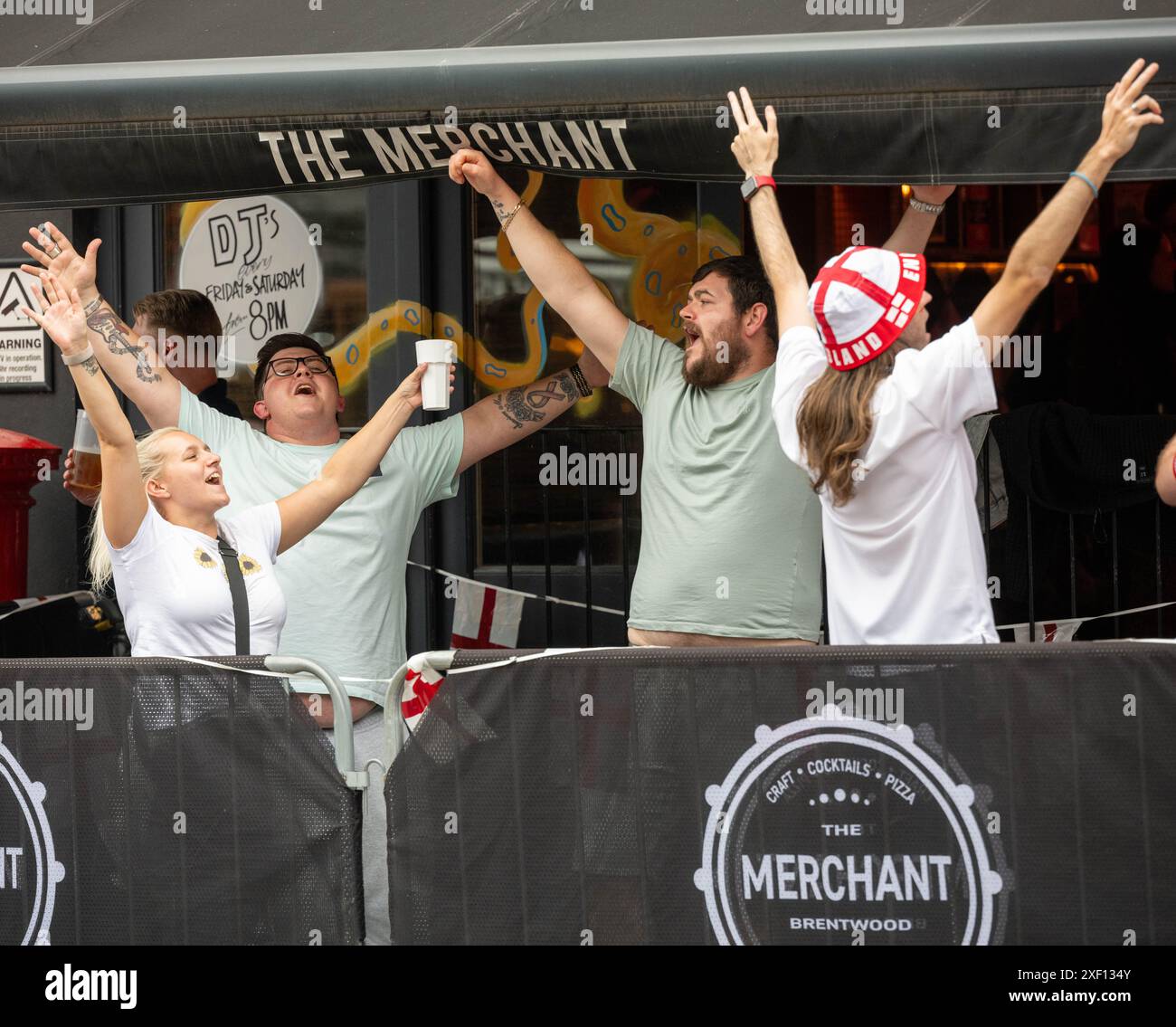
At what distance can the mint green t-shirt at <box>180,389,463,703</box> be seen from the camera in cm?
542

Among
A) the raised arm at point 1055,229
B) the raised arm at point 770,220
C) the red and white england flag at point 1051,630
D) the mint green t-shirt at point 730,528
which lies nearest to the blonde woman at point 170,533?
the mint green t-shirt at point 730,528

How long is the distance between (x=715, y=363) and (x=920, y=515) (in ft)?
3.94

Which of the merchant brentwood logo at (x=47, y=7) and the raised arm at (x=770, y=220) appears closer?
Result: the raised arm at (x=770, y=220)

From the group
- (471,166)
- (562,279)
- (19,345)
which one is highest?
(471,166)

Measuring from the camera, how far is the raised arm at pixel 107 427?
14.5 feet

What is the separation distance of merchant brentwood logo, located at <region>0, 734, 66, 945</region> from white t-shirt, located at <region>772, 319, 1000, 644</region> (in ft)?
7.79

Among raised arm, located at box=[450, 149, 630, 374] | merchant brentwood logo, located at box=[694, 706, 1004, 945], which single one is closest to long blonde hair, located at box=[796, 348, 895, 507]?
merchant brentwood logo, located at box=[694, 706, 1004, 945]

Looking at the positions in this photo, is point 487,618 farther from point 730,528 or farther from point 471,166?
point 471,166

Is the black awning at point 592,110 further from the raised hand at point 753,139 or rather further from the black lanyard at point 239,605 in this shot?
the black lanyard at point 239,605

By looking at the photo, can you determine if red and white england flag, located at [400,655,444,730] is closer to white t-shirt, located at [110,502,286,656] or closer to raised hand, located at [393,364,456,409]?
white t-shirt, located at [110,502,286,656]

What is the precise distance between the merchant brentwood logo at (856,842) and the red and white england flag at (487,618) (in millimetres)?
3204

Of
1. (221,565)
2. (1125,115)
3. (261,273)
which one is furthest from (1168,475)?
(261,273)

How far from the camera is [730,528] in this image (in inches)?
189
